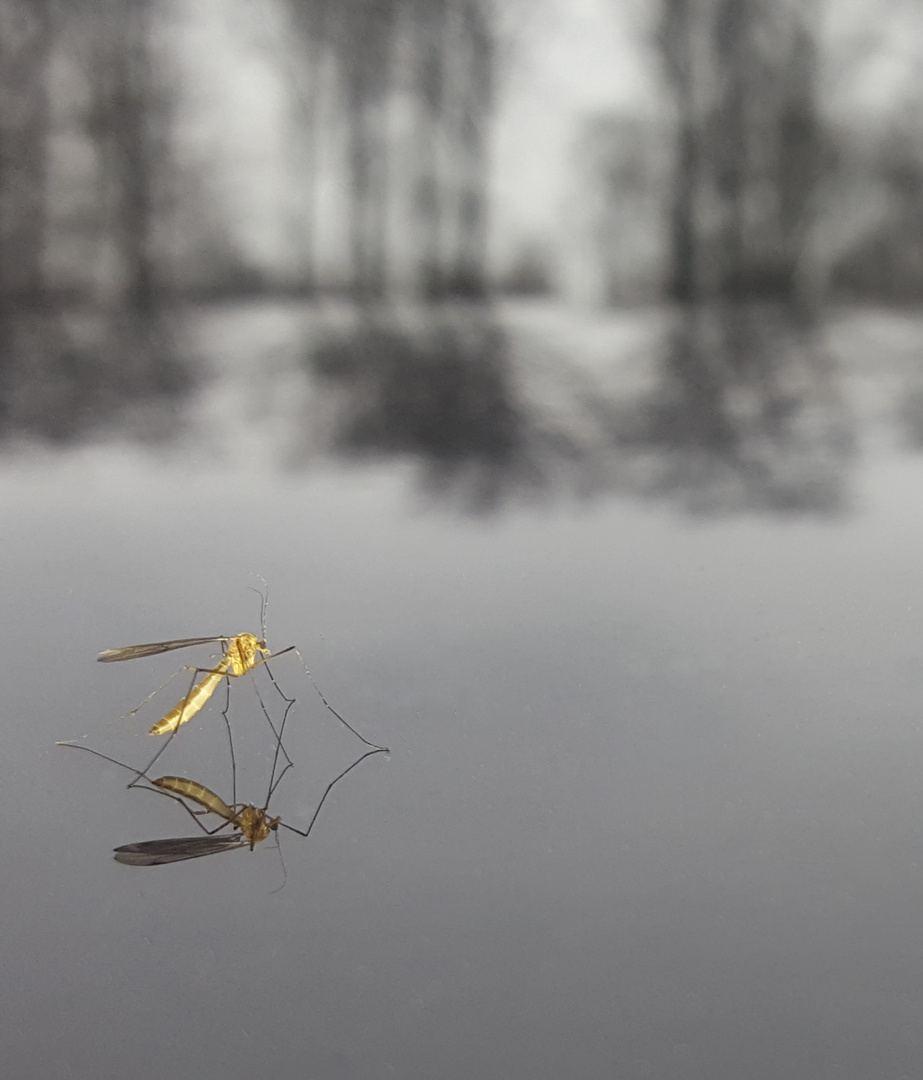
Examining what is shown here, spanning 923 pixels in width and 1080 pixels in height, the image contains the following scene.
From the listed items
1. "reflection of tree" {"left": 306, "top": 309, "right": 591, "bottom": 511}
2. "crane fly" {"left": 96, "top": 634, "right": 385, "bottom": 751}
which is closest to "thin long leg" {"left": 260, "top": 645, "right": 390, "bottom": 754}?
"crane fly" {"left": 96, "top": 634, "right": 385, "bottom": 751}

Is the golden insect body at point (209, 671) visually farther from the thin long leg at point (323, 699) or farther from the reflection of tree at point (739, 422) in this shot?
the reflection of tree at point (739, 422)

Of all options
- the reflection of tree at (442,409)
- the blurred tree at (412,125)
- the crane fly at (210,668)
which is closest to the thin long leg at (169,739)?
the crane fly at (210,668)

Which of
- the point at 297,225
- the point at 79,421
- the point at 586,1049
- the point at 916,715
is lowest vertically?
the point at 586,1049

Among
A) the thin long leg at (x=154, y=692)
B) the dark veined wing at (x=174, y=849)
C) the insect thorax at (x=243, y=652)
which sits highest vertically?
the insect thorax at (x=243, y=652)

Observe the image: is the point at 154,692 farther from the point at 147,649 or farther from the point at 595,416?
the point at 595,416

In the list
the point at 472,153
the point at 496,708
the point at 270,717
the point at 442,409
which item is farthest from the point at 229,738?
the point at 472,153

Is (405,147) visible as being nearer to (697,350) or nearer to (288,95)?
(288,95)

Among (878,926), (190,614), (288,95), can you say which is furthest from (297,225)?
(878,926)

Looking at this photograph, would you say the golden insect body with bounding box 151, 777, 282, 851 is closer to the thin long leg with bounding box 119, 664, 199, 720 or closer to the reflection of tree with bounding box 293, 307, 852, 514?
the thin long leg with bounding box 119, 664, 199, 720
